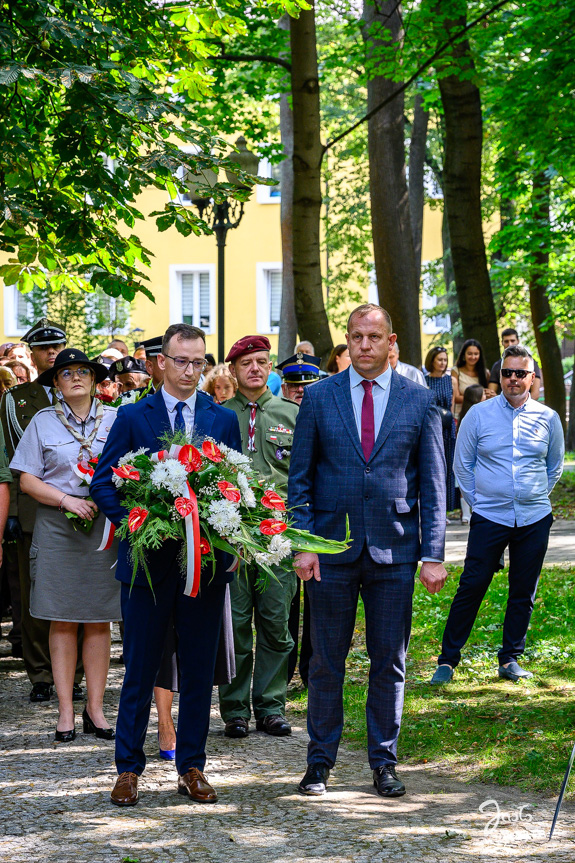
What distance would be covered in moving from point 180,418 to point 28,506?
292 cm

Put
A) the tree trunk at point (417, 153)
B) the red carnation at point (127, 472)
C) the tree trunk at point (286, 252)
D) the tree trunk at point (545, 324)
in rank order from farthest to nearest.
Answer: the tree trunk at point (417, 153)
the tree trunk at point (545, 324)
the tree trunk at point (286, 252)
the red carnation at point (127, 472)

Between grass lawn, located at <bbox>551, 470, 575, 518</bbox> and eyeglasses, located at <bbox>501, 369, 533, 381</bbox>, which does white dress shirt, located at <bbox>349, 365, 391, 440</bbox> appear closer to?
eyeglasses, located at <bbox>501, 369, 533, 381</bbox>

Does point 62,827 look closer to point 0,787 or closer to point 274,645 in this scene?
point 0,787

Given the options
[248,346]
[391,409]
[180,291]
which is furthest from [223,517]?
[180,291]

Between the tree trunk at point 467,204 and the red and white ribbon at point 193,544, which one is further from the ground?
the tree trunk at point 467,204

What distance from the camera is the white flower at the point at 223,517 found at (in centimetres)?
528

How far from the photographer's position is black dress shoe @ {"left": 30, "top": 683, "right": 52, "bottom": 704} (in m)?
7.97

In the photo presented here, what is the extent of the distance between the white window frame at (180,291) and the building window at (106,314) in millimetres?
5698

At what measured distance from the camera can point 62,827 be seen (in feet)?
17.1

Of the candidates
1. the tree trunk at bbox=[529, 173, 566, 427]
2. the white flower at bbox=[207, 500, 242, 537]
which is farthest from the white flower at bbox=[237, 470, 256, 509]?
the tree trunk at bbox=[529, 173, 566, 427]

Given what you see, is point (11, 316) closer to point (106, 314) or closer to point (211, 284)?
point (211, 284)

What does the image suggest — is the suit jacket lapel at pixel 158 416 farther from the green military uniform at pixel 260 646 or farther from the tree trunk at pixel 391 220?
the tree trunk at pixel 391 220

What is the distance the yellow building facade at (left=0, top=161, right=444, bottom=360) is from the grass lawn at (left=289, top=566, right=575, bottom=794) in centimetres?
2555

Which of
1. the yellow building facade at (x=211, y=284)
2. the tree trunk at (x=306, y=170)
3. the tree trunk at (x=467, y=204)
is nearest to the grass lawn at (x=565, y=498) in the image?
the tree trunk at (x=467, y=204)
